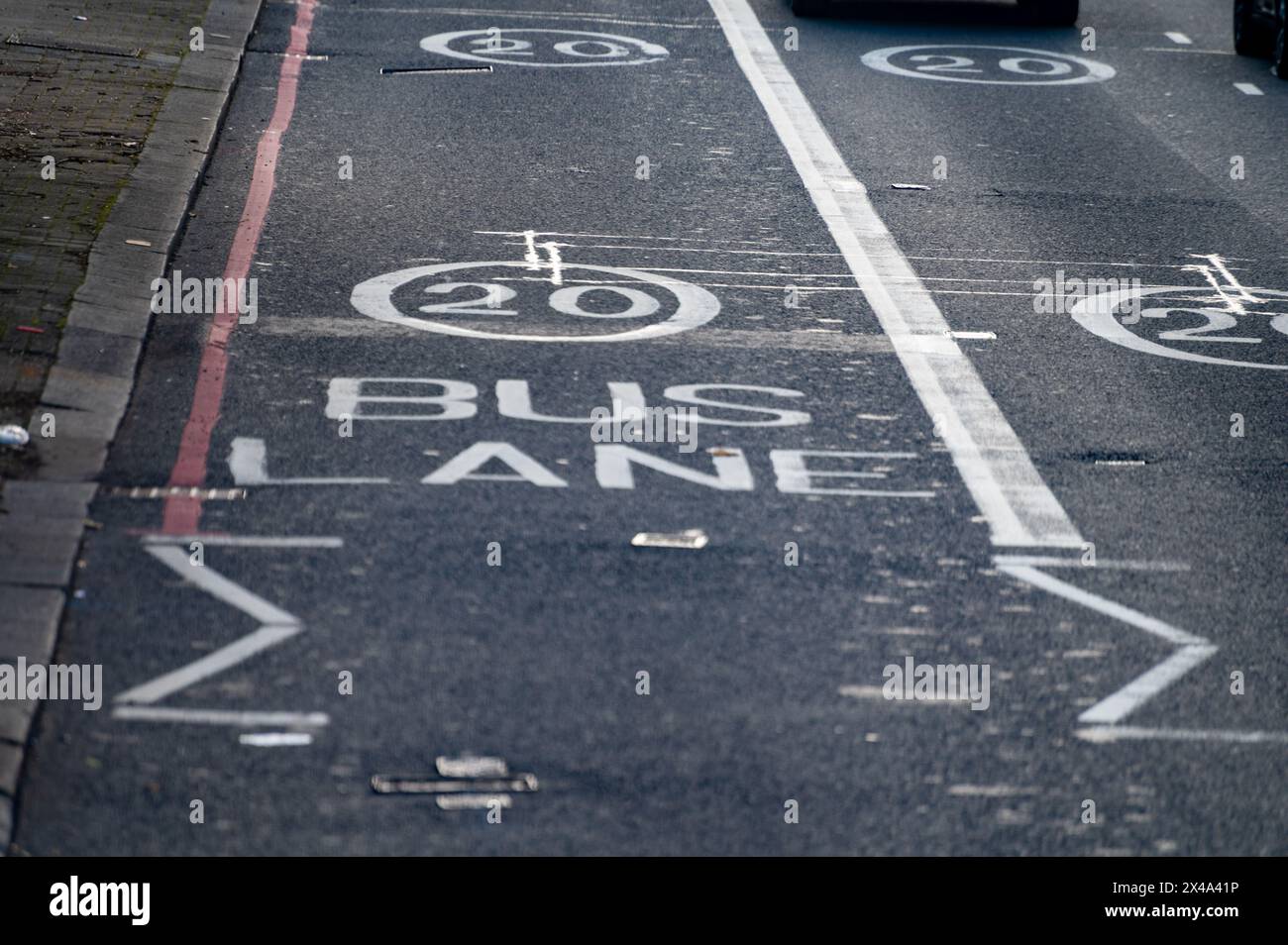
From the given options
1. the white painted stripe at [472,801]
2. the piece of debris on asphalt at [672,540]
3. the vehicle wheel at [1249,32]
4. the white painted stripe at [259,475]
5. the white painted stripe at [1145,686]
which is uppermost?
the vehicle wheel at [1249,32]

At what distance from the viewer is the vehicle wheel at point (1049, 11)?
17.1m

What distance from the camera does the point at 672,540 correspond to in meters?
6.29

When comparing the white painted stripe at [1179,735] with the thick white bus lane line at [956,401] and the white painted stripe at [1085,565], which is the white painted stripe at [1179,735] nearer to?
the thick white bus lane line at [956,401]

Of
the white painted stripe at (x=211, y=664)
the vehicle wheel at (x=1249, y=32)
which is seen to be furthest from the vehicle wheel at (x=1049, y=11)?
the white painted stripe at (x=211, y=664)

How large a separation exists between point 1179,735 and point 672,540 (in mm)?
1809

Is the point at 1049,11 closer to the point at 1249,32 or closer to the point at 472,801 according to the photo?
the point at 1249,32

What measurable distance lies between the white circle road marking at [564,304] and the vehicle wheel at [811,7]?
8111 mm

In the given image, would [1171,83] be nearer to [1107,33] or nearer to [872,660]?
[1107,33]

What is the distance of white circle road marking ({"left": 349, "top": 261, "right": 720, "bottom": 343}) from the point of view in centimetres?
845

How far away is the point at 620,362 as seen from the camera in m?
8.10

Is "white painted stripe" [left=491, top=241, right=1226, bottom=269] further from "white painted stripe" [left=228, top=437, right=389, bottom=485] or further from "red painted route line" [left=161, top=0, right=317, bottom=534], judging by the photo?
"white painted stripe" [left=228, top=437, right=389, bottom=485]

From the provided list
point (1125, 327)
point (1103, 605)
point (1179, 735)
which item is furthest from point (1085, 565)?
point (1125, 327)

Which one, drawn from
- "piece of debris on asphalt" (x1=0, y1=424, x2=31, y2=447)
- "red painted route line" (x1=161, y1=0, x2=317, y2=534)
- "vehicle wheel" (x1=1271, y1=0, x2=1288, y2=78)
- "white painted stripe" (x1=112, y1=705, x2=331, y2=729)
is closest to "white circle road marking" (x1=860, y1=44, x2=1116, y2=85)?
"vehicle wheel" (x1=1271, y1=0, x2=1288, y2=78)

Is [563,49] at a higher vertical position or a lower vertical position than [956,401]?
higher
